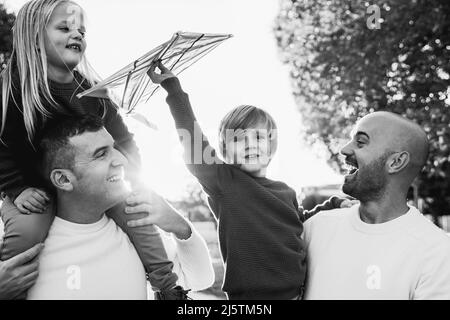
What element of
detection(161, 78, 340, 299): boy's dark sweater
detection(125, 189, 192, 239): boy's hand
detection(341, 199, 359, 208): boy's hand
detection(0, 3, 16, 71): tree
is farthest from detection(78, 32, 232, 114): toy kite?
detection(0, 3, 16, 71): tree

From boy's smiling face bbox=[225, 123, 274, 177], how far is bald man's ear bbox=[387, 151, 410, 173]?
0.66 m

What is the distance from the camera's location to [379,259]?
311 centimetres

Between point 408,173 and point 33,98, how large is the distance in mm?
2044

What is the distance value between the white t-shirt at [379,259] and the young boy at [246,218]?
0.41ft

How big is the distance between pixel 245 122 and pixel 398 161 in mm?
870

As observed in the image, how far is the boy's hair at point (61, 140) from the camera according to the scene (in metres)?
3.05

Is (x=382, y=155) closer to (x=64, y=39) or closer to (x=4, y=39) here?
(x=64, y=39)

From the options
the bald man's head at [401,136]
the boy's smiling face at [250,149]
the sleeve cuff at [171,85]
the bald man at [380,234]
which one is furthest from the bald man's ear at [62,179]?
the bald man's head at [401,136]

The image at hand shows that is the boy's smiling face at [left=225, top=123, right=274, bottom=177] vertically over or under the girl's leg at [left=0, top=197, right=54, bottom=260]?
over

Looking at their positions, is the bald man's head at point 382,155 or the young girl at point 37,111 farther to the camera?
the bald man's head at point 382,155

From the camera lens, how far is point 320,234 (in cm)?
341

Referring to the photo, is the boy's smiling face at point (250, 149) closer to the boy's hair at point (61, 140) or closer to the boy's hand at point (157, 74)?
the boy's hand at point (157, 74)

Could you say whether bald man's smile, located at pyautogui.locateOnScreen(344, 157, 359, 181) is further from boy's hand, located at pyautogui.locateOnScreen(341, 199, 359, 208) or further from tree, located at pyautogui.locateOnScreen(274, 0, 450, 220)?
tree, located at pyautogui.locateOnScreen(274, 0, 450, 220)

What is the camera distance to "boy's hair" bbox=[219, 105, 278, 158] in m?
3.47
